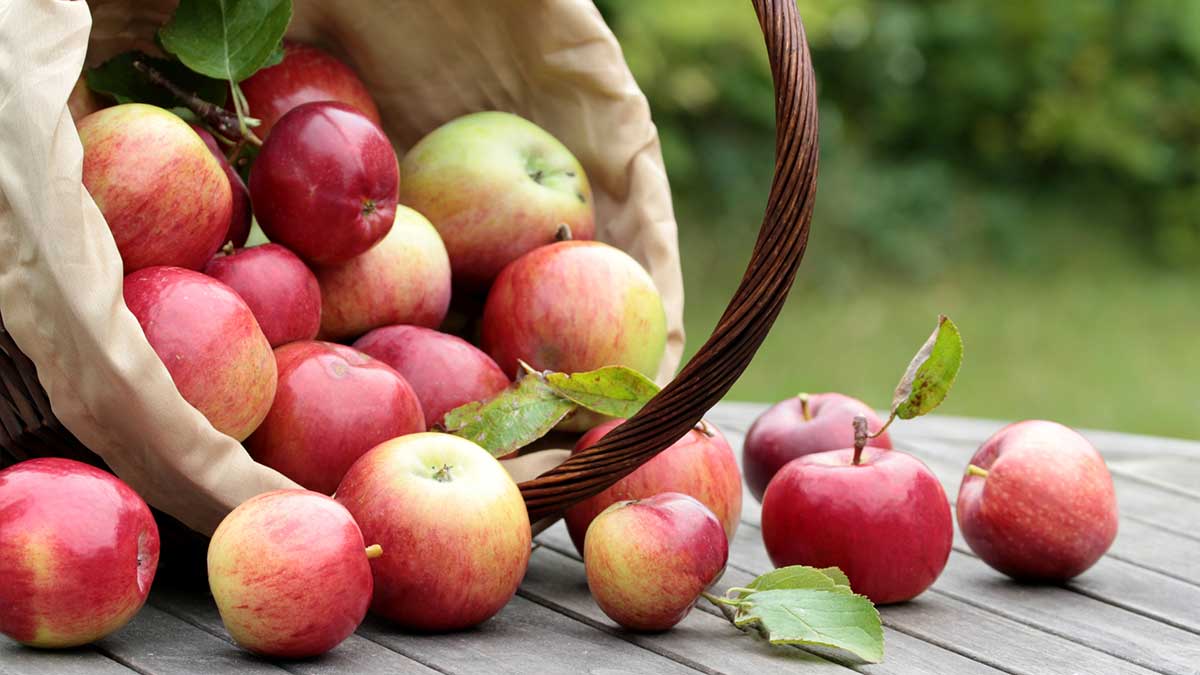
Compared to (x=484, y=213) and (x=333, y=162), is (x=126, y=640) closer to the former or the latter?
(x=333, y=162)

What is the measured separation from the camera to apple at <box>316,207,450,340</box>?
1.47m

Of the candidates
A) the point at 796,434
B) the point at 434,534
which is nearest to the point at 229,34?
the point at 434,534

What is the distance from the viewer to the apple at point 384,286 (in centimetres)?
147

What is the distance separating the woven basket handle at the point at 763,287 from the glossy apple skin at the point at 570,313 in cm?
A: 28

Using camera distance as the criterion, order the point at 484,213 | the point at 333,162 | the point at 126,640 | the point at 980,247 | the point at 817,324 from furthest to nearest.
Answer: the point at 980,247, the point at 817,324, the point at 484,213, the point at 333,162, the point at 126,640

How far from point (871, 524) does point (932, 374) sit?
0.14m

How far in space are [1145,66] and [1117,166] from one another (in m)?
0.36

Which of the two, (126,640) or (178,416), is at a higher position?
(178,416)

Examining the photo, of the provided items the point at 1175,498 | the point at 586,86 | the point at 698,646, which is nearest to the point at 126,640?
the point at 698,646

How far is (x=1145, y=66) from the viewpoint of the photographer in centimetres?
500

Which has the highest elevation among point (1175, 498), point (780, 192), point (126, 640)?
point (780, 192)

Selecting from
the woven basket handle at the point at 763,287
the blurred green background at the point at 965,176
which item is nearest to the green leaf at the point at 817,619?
the woven basket handle at the point at 763,287

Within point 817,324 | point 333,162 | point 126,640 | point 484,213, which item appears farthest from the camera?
point 817,324

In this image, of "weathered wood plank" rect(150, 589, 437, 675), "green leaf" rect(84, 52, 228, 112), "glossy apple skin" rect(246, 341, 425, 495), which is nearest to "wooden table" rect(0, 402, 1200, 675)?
"weathered wood plank" rect(150, 589, 437, 675)
